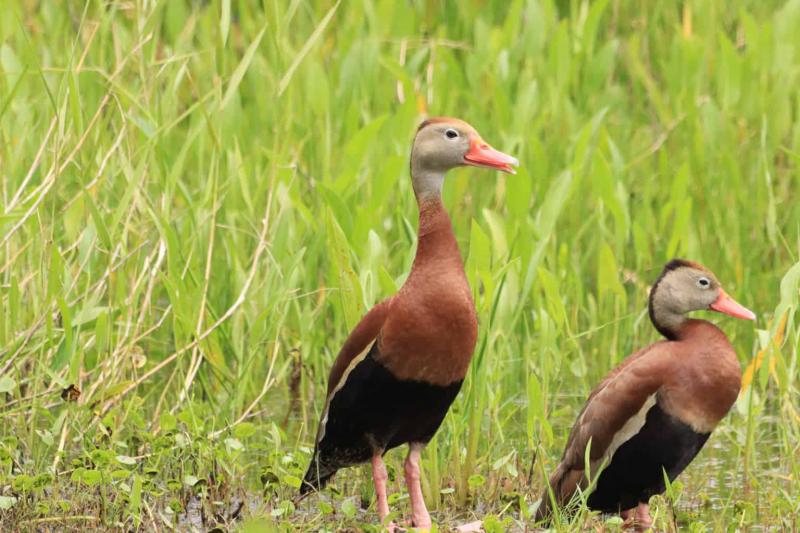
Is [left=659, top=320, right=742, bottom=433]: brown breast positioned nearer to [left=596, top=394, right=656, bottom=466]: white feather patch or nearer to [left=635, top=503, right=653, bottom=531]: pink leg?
[left=596, top=394, right=656, bottom=466]: white feather patch

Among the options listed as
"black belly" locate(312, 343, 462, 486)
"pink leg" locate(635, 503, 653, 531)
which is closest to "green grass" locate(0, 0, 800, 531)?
"pink leg" locate(635, 503, 653, 531)

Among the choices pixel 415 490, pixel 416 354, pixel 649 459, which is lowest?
pixel 415 490

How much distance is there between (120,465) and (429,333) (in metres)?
1.14

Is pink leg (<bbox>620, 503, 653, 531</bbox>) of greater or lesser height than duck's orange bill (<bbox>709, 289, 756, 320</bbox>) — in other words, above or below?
below

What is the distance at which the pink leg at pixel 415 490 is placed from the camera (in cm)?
488

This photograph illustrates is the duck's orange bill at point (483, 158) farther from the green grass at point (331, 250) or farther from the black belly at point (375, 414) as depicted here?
the black belly at point (375, 414)

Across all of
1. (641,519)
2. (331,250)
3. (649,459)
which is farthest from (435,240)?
(641,519)

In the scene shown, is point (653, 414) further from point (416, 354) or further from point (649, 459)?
point (416, 354)

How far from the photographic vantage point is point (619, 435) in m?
4.96

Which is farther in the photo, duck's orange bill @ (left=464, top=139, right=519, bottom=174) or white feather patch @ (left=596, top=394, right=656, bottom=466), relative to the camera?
duck's orange bill @ (left=464, top=139, right=519, bottom=174)

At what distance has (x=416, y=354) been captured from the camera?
4789mm

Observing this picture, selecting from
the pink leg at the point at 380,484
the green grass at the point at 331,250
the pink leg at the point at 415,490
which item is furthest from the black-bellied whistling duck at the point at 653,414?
the pink leg at the point at 380,484

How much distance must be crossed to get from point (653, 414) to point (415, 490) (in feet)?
2.57

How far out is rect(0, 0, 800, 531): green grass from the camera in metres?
5.17
